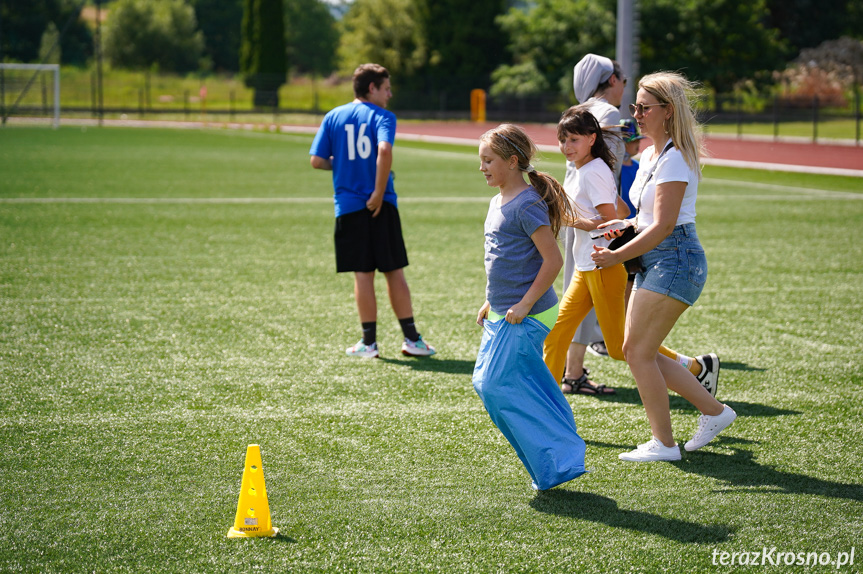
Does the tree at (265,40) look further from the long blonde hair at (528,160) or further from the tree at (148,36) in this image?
the long blonde hair at (528,160)

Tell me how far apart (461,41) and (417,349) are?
1983 inches

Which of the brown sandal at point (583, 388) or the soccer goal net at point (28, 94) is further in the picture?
the soccer goal net at point (28, 94)

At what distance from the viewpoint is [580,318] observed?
5.00 metres

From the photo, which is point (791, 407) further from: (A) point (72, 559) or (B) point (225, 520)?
(A) point (72, 559)

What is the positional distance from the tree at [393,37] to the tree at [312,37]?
3553 centimetres

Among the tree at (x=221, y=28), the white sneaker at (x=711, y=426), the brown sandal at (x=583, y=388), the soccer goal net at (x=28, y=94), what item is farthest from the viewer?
the tree at (x=221, y=28)

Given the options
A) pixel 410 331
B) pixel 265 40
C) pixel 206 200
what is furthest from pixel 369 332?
pixel 265 40

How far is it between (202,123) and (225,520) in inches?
1841

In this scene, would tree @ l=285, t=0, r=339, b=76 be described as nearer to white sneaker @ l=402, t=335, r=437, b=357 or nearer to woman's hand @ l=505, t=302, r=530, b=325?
white sneaker @ l=402, t=335, r=437, b=357

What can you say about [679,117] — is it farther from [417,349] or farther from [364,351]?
[364,351]

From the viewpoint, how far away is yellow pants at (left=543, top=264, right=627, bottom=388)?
4777 mm

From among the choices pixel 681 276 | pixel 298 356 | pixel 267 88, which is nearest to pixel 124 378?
pixel 298 356

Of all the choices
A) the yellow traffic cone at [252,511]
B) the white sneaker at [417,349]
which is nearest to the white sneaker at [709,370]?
the white sneaker at [417,349]

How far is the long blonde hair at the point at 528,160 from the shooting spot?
12.5 feet
